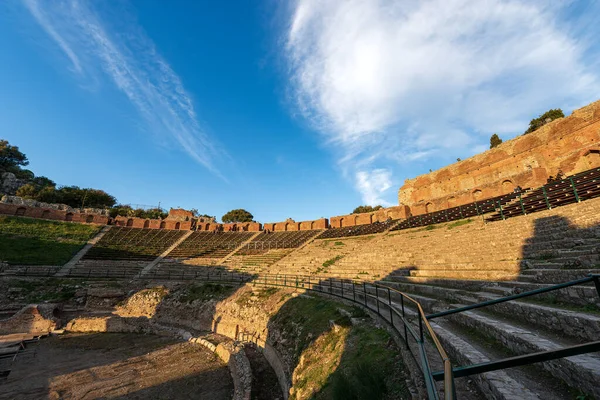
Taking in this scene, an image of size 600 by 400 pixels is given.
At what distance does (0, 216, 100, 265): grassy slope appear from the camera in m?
26.3

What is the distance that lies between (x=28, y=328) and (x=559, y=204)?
3386cm

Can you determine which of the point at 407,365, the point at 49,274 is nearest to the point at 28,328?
the point at 49,274

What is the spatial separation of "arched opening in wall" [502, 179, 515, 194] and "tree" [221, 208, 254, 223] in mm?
65725

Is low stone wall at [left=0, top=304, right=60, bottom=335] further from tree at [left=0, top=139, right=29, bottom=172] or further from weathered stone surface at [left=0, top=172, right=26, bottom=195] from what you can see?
tree at [left=0, top=139, right=29, bottom=172]

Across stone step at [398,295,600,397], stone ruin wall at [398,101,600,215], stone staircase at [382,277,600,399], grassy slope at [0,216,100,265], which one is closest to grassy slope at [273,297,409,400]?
stone staircase at [382,277,600,399]

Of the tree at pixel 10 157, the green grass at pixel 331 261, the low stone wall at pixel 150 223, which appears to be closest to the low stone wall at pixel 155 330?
the green grass at pixel 331 261

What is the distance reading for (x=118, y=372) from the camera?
11.9 metres

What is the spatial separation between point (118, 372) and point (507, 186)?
38.9 meters

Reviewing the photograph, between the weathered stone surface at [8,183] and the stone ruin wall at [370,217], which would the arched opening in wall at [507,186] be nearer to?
the stone ruin wall at [370,217]

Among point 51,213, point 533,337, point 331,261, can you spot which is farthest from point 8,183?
point 533,337

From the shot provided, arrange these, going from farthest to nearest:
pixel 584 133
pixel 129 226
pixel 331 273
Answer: pixel 129 226 → pixel 584 133 → pixel 331 273

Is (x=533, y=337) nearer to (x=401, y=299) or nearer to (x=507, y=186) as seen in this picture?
(x=401, y=299)

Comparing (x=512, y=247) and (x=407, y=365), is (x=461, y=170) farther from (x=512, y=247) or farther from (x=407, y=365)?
(x=407, y=365)

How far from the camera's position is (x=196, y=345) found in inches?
588
